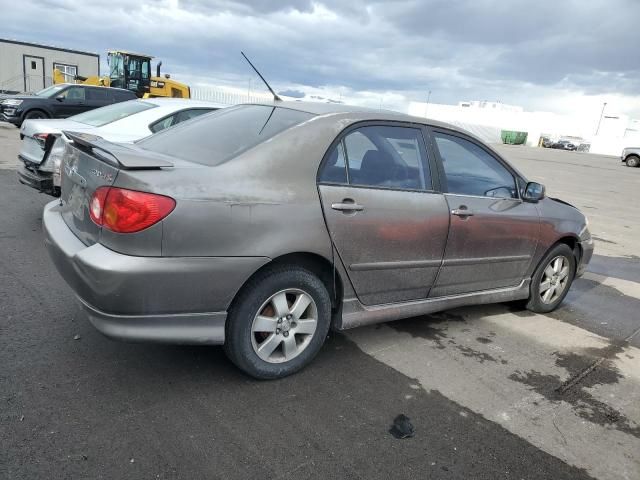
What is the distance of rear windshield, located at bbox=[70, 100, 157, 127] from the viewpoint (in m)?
6.73

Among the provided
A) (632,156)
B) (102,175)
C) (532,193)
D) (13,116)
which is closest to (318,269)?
(102,175)

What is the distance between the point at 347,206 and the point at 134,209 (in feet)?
3.99

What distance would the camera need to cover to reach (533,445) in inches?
105

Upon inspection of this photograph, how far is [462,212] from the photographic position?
363cm

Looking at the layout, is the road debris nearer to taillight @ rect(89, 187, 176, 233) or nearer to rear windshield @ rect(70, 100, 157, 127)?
taillight @ rect(89, 187, 176, 233)

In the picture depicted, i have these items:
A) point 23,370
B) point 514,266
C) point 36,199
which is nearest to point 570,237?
point 514,266

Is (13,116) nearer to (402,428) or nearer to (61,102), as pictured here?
(61,102)

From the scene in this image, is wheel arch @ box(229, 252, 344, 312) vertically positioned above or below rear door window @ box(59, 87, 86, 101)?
below

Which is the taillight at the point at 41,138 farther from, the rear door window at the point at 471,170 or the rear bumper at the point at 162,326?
the rear door window at the point at 471,170

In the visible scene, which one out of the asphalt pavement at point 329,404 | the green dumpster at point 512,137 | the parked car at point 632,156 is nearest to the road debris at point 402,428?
the asphalt pavement at point 329,404

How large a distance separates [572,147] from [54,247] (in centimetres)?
6843

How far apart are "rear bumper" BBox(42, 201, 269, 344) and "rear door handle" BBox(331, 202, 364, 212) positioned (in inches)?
22.2

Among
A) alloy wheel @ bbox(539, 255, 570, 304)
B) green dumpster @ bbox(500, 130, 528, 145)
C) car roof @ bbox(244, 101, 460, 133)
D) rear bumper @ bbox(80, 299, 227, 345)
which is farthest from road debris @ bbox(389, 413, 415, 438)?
green dumpster @ bbox(500, 130, 528, 145)

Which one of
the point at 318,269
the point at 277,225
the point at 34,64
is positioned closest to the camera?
the point at 277,225
